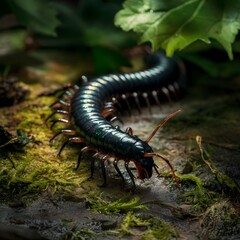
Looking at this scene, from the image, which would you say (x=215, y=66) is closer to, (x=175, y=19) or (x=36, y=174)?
(x=175, y=19)

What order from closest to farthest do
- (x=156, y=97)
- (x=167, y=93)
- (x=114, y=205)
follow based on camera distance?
1. (x=114, y=205)
2. (x=156, y=97)
3. (x=167, y=93)

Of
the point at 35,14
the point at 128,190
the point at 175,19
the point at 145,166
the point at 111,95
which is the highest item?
the point at 175,19

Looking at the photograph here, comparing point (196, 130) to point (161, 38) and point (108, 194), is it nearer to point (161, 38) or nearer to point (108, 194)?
point (161, 38)

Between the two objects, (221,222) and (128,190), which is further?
(128,190)

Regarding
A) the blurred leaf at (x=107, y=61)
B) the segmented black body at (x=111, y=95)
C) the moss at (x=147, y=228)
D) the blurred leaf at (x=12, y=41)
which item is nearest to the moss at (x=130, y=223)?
the moss at (x=147, y=228)

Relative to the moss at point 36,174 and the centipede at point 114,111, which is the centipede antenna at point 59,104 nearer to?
the centipede at point 114,111

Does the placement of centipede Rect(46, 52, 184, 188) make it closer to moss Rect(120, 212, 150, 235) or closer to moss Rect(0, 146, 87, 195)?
moss Rect(0, 146, 87, 195)

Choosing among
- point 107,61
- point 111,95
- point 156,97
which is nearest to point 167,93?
point 156,97
